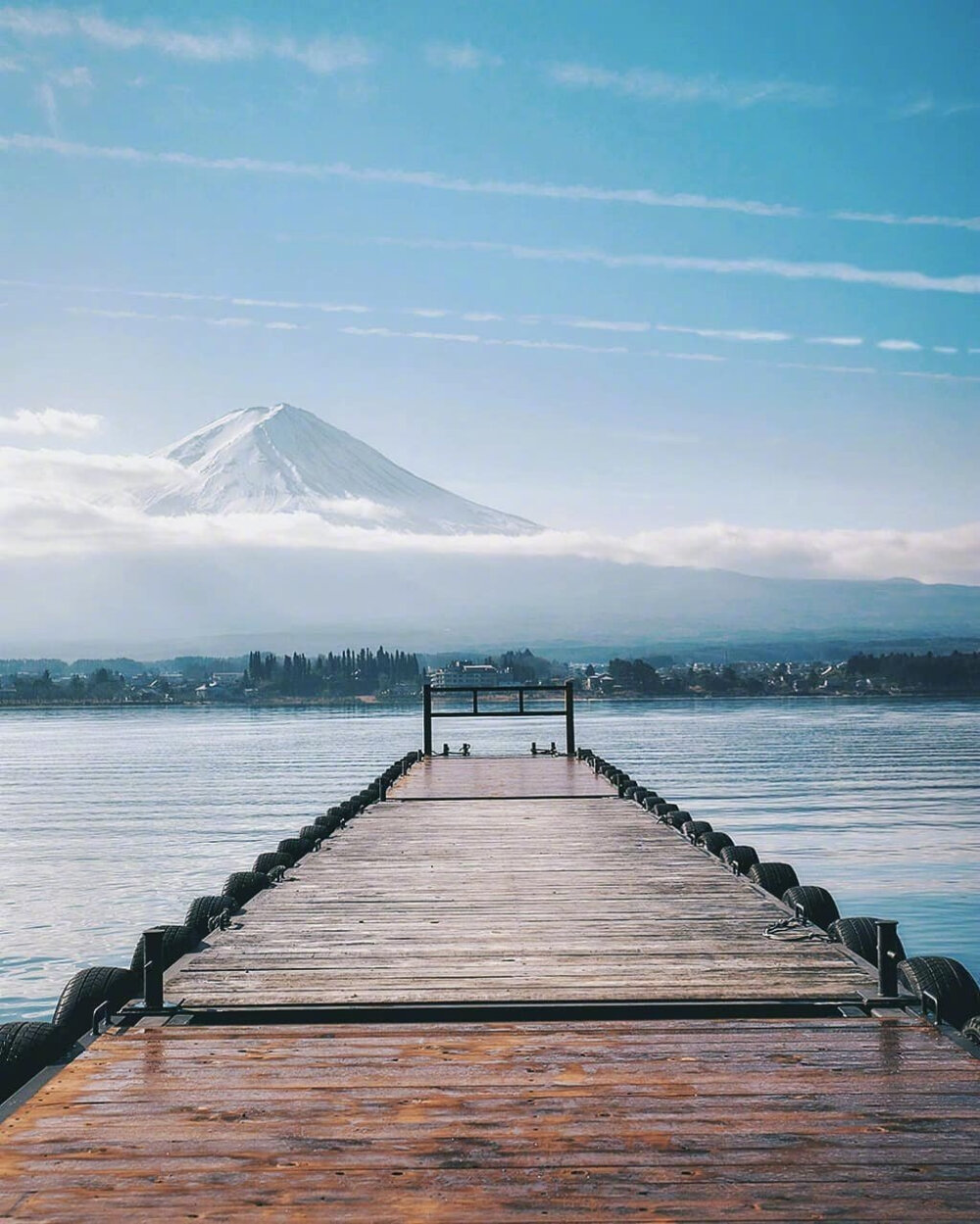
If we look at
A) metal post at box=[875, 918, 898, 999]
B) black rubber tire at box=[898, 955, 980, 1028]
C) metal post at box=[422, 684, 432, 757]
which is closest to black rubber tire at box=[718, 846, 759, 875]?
black rubber tire at box=[898, 955, 980, 1028]

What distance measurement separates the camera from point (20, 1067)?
6.20m

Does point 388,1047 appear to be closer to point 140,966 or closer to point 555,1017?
Result: point 555,1017

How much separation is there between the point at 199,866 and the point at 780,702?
139 metres

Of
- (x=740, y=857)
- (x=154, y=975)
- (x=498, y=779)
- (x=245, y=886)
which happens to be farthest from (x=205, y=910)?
(x=498, y=779)

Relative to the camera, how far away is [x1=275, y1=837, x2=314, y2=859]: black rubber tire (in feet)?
47.9

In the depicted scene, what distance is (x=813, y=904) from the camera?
11.1m

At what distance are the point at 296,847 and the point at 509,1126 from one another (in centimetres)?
992

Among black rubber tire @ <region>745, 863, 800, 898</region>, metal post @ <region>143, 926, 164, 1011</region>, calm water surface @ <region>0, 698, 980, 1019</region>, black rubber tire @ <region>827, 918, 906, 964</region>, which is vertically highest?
metal post @ <region>143, 926, 164, 1011</region>

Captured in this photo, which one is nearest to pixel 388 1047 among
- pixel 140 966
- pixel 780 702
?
pixel 140 966

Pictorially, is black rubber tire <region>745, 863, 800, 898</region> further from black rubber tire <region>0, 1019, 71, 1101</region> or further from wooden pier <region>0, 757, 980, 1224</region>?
black rubber tire <region>0, 1019, 71, 1101</region>

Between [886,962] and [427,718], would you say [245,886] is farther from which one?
[427,718]

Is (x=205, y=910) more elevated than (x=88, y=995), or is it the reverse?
(x=88, y=995)

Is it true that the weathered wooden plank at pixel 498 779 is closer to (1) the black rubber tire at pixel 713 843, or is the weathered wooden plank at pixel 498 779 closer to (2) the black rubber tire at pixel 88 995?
(1) the black rubber tire at pixel 713 843

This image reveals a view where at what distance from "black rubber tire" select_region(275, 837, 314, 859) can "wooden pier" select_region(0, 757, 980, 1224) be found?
15.1ft
